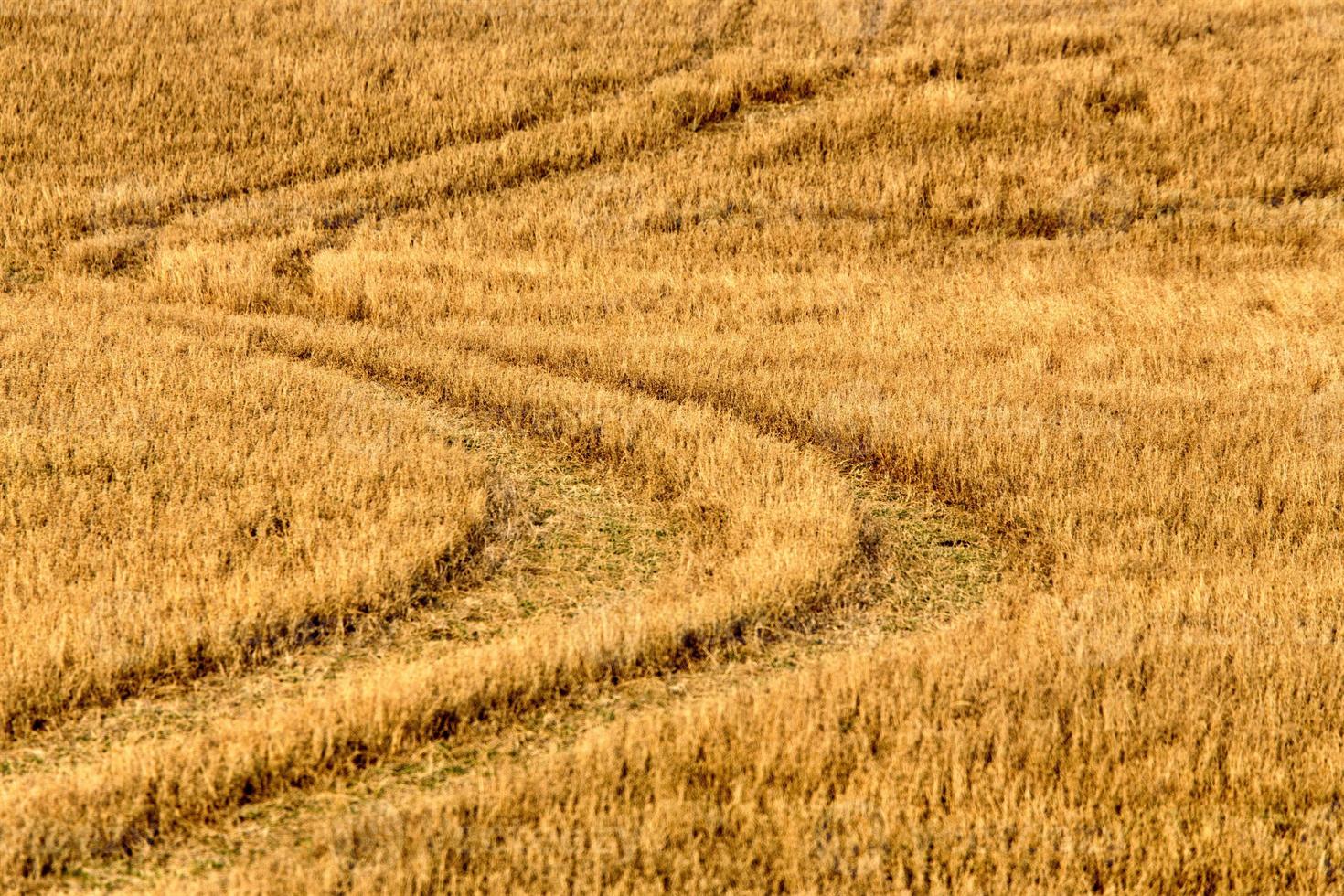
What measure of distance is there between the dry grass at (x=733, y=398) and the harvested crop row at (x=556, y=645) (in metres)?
0.03

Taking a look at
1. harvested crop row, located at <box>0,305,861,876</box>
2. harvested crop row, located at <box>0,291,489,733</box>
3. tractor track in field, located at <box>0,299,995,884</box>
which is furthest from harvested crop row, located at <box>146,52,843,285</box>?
tractor track in field, located at <box>0,299,995,884</box>

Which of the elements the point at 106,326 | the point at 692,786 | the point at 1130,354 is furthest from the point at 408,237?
the point at 692,786

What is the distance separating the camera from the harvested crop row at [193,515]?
22.2 feet

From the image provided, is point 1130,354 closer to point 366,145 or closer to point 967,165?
point 967,165

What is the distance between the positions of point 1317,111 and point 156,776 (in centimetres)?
2062

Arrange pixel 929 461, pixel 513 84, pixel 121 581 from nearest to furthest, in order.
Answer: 1. pixel 121 581
2. pixel 929 461
3. pixel 513 84

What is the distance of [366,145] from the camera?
68.9ft

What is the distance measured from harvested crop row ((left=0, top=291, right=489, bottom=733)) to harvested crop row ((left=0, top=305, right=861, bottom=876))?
2.61 ft

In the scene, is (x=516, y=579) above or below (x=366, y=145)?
below

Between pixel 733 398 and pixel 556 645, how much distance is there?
5.37 meters

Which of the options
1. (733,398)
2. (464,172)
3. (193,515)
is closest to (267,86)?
(464,172)

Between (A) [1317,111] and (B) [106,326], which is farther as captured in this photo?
(A) [1317,111]

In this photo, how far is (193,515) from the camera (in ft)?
27.3

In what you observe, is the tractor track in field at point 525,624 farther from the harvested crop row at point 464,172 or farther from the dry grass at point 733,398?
the harvested crop row at point 464,172
